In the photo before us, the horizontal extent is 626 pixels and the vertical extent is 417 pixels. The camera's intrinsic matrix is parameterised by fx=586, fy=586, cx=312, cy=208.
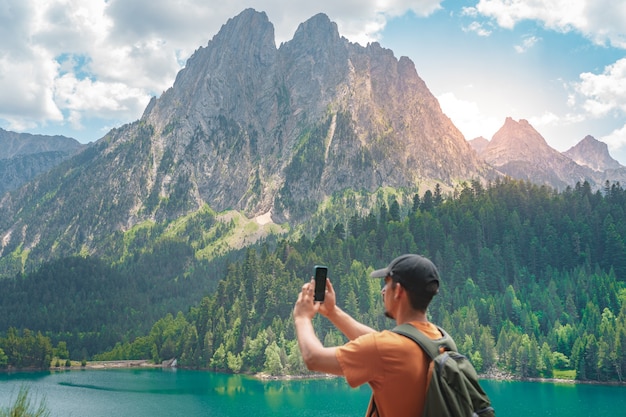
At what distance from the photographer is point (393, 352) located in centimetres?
605

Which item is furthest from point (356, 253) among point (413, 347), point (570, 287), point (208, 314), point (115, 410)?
point (413, 347)

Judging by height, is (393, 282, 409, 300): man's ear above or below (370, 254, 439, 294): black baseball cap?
below

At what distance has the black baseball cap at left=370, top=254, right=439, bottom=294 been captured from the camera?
6.54m

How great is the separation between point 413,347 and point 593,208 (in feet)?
624

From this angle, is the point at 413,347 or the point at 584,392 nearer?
the point at 413,347

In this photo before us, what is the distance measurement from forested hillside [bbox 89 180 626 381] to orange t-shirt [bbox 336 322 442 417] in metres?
132

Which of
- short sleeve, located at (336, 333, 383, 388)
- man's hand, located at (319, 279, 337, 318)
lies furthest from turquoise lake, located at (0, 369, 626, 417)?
short sleeve, located at (336, 333, 383, 388)

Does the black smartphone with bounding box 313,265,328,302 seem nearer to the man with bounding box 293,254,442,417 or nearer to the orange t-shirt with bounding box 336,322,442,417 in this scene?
the man with bounding box 293,254,442,417

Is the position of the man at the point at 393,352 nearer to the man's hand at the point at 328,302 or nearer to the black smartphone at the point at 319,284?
the black smartphone at the point at 319,284

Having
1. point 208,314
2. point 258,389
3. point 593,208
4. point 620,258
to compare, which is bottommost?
point 258,389

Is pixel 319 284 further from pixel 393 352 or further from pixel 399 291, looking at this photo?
pixel 393 352

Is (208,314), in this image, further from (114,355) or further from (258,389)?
(258,389)

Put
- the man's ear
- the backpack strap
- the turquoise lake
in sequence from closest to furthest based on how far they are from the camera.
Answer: the backpack strap
the man's ear
the turquoise lake

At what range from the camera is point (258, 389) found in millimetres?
124625
